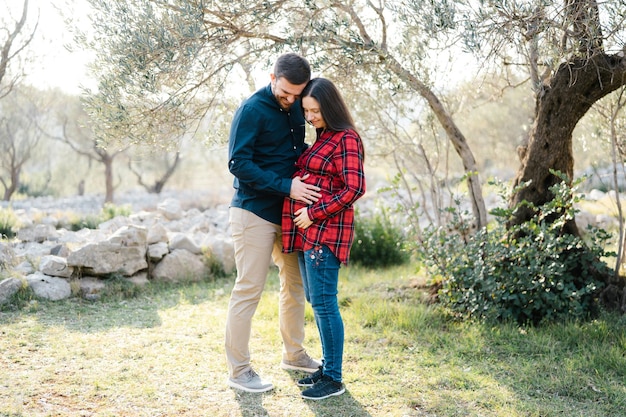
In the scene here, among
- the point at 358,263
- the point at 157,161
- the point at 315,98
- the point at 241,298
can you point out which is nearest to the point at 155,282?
the point at 358,263

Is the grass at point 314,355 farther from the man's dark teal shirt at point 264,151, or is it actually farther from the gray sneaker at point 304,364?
the man's dark teal shirt at point 264,151

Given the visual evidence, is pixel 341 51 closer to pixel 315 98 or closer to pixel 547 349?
pixel 315 98

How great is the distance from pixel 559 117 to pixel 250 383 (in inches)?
137

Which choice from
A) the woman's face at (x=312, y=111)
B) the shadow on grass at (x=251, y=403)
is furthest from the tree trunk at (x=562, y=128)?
the shadow on grass at (x=251, y=403)

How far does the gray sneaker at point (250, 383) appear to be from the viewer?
4.11 metres

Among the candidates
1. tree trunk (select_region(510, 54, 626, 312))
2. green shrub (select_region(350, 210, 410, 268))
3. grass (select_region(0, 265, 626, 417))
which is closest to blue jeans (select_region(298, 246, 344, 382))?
grass (select_region(0, 265, 626, 417))

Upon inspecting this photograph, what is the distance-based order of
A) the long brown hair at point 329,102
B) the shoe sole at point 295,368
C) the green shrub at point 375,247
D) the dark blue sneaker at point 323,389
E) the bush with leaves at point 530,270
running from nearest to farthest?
the long brown hair at point 329,102 → the dark blue sneaker at point 323,389 → the shoe sole at point 295,368 → the bush with leaves at point 530,270 → the green shrub at point 375,247

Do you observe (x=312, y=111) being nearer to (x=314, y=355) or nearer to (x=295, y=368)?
(x=295, y=368)

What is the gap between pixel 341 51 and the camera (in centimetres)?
538

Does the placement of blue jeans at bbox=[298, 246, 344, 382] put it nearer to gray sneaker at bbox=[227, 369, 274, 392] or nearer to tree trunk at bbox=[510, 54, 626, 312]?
gray sneaker at bbox=[227, 369, 274, 392]

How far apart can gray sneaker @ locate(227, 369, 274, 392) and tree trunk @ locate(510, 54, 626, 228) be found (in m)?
2.92

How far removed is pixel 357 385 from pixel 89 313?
318cm

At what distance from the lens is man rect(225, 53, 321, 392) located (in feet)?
12.4

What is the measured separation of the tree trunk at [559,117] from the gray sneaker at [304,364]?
2444 mm
